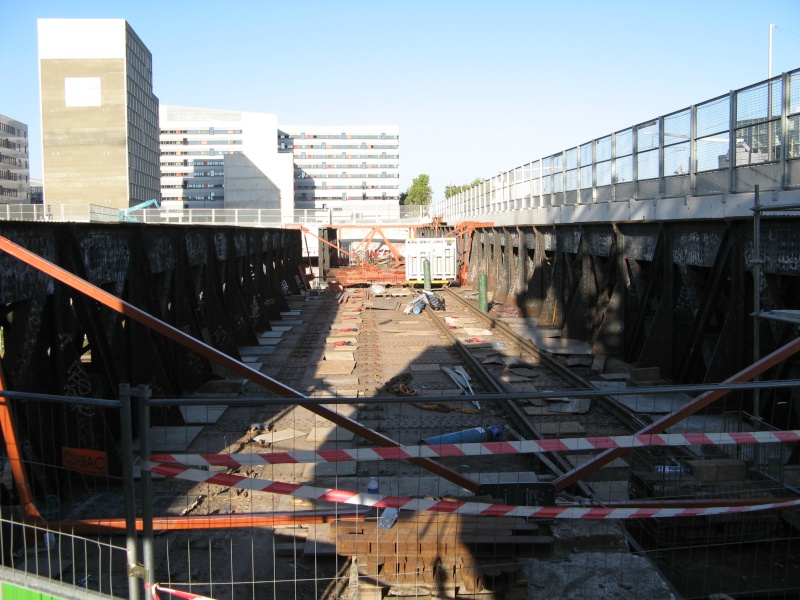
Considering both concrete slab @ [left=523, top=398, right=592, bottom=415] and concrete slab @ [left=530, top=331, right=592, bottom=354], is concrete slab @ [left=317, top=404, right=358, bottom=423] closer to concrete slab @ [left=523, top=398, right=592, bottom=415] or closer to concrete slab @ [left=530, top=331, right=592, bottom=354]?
concrete slab @ [left=523, top=398, right=592, bottom=415]

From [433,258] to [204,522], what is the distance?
27.2m

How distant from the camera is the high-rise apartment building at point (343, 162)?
156 meters

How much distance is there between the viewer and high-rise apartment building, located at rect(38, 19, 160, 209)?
3467 inches

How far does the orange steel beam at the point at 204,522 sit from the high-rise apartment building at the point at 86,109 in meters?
89.0

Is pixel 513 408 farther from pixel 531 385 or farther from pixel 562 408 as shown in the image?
pixel 531 385

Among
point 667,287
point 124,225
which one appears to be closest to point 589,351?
point 667,287

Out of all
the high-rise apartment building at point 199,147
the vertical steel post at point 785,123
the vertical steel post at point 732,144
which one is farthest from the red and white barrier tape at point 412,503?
the high-rise apartment building at point 199,147

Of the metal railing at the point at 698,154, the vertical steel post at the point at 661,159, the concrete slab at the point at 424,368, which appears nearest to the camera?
the metal railing at the point at 698,154

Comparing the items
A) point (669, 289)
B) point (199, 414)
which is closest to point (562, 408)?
point (669, 289)

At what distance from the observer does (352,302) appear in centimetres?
2827

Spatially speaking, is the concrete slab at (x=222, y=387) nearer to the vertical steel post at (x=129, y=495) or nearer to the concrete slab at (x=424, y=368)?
the concrete slab at (x=424, y=368)

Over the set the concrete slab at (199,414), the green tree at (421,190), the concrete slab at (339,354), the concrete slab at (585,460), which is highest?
the green tree at (421,190)

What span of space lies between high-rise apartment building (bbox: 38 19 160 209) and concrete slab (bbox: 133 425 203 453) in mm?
85043

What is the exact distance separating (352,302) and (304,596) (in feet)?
76.7
